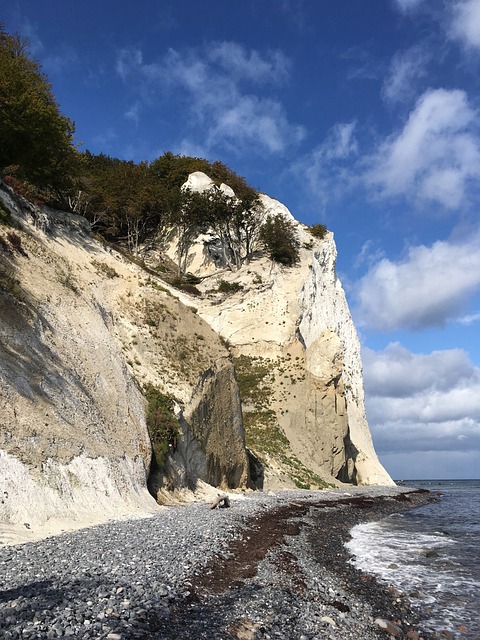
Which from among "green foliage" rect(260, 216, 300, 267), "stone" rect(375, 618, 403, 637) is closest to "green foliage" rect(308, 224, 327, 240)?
"green foliage" rect(260, 216, 300, 267)

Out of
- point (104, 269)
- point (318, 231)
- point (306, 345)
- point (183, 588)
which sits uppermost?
point (318, 231)

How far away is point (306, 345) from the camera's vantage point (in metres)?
49.1

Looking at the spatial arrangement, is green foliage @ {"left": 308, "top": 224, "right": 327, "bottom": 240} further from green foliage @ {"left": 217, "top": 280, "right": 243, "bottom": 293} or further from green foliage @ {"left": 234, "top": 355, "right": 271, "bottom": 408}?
green foliage @ {"left": 234, "top": 355, "right": 271, "bottom": 408}

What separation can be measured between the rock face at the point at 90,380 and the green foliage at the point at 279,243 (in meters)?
27.3

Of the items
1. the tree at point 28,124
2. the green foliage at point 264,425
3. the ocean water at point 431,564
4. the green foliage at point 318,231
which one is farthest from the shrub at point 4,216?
the green foliage at point 318,231

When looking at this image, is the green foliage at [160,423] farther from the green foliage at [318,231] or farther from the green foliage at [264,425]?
the green foliage at [318,231]

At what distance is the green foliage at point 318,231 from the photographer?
66.6 metres

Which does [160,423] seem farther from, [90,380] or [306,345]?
[306,345]

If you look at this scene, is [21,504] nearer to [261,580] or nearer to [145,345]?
[261,580]

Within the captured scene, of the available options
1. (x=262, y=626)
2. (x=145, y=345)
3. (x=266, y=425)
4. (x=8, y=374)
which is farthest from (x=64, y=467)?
(x=266, y=425)

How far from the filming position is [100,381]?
18.7m

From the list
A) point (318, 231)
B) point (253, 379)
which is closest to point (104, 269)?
point (253, 379)

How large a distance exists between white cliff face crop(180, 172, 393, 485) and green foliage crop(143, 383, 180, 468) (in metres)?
20.5

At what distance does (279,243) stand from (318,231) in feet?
42.7
